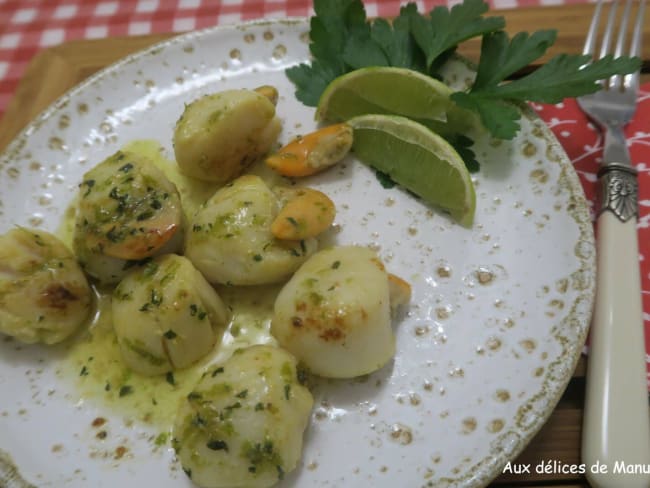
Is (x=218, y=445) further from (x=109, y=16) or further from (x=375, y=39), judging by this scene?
(x=109, y=16)

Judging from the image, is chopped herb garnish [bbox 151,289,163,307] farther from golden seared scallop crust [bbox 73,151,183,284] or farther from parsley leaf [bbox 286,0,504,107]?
parsley leaf [bbox 286,0,504,107]

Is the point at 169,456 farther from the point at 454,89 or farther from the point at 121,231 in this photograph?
the point at 454,89

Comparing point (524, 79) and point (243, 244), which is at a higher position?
point (524, 79)

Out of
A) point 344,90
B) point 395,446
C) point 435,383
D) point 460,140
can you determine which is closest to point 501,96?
point 460,140

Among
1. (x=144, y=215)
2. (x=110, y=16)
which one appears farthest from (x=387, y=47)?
(x=110, y=16)

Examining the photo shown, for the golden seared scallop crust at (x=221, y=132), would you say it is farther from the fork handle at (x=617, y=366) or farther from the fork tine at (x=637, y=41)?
the fork tine at (x=637, y=41)

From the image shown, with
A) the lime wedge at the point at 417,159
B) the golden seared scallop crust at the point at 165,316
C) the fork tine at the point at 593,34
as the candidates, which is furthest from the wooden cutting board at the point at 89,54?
the golden seared scallop crust at the point at 165,316
